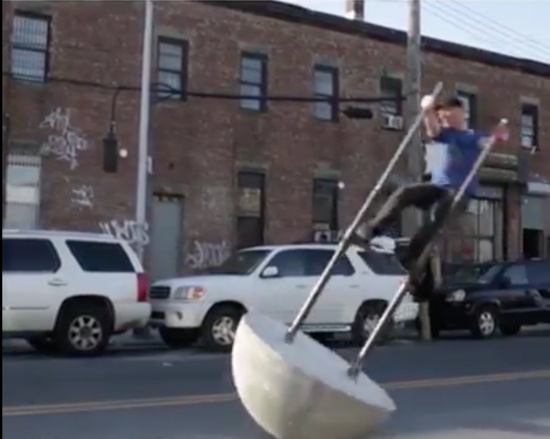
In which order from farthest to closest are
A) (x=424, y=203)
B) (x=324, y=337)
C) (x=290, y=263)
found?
(x=324, y=337) < (x=290, y=263) < (x=424, y=203)

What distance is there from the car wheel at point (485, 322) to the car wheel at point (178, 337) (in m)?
6.21

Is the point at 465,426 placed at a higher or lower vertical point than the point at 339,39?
lower

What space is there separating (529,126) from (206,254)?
12.6m

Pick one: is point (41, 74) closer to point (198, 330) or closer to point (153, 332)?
point (153, 332)

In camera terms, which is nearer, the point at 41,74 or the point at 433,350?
the point at 433,350

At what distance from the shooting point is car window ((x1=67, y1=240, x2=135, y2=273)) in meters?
18.1

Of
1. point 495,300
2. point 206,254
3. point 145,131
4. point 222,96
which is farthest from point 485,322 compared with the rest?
point 222,96

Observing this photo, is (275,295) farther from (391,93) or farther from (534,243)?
(534,243)

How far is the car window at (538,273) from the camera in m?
24.1

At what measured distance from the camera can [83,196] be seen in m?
25.1

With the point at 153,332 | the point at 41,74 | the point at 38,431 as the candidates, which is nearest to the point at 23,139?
the point at 41,74

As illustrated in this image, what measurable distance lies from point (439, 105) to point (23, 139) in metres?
18.5

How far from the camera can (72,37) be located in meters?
24.9

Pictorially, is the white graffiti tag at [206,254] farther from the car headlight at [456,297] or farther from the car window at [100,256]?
the car window at [100,256]
